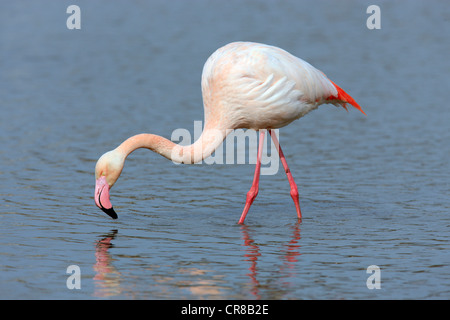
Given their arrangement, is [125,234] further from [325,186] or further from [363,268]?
[325,186]

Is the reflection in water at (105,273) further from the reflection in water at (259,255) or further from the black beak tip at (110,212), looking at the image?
the reflection in water at (259,255)

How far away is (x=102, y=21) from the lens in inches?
1229

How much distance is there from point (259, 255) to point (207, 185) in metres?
3.54

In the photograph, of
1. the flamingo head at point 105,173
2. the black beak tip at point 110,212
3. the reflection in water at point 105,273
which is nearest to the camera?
the reflection in water at point 105,273

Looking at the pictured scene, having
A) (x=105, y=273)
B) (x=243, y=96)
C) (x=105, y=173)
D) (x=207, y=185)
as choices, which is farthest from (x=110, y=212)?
(x=207, y=185)

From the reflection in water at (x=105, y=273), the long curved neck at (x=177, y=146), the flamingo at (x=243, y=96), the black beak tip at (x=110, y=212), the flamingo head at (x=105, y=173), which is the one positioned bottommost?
the reflection in water at (x=105, y=273)

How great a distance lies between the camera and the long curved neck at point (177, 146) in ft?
32.3

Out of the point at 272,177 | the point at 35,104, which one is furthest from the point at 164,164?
the point at 35,104

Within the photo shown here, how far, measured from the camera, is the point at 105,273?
839 centimetres

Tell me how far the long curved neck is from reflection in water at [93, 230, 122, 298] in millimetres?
1092

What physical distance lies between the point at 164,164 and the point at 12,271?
5727 millimetres

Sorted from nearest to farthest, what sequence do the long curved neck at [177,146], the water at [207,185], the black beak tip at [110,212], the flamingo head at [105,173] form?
the water at [207,185] → the flamingo head at [105,173] → the black beak tip at [110,212] → the long curved neck at [177,146]

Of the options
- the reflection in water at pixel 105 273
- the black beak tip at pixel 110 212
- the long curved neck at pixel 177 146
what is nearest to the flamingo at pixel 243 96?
the long curved neck at pixel 177 146

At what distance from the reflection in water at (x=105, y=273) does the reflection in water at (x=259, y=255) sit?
1.26 metres
